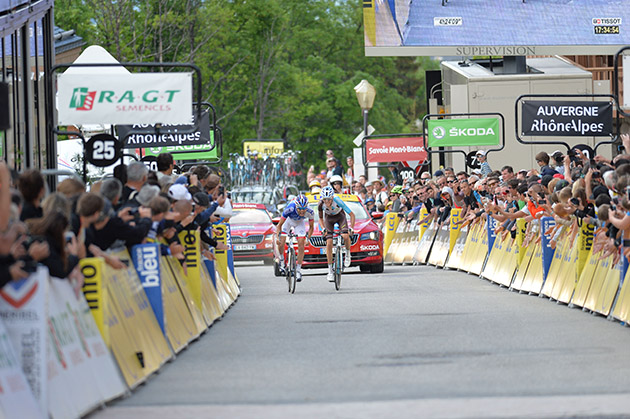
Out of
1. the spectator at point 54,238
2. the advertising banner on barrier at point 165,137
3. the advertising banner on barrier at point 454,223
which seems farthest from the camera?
the advertising banner on barrier at point 454,223

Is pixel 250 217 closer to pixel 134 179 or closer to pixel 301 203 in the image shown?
pixel 301 203

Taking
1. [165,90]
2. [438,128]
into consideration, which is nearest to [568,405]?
[165,90]

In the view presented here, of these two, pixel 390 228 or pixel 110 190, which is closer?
pixel 110 190

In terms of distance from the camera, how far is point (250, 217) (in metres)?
34.3

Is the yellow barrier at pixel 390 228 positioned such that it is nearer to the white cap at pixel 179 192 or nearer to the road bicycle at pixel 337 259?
the road bicycle at pixel 337 259

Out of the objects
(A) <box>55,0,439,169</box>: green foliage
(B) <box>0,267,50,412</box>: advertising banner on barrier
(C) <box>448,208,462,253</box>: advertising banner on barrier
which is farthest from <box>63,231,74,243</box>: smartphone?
(A) <box>55,0,439,169</box>: green foliage

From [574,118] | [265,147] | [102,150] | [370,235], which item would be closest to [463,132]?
[370,235]

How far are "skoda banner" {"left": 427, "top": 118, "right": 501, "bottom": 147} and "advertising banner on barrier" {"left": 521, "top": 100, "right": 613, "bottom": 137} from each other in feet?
22.4

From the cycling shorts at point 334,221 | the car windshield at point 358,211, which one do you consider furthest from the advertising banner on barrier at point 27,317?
the car windshield at point 358,211

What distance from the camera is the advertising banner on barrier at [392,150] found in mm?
36594

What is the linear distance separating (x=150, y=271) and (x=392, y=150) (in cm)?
2435

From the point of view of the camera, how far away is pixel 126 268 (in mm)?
11977

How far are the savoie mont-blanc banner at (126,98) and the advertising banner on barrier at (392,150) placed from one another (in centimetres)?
1974

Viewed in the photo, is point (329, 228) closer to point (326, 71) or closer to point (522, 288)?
point (522, 288)
